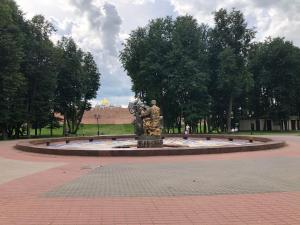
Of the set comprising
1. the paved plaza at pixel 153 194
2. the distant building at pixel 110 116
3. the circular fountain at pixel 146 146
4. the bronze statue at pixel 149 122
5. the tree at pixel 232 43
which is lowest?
the paved plaza at pixel 153 194

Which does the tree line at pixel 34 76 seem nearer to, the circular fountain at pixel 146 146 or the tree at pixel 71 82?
the tree at pixel 71 82

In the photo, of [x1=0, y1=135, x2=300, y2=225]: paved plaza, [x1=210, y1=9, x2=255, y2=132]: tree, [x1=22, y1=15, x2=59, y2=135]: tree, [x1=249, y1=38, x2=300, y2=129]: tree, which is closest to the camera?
[x1=0, y1=135, x2=300, y2=225]: paved plaza

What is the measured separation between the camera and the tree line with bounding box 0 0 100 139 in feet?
136

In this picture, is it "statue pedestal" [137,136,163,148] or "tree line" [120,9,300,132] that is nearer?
"statue pedestal" [137,136,163,148]

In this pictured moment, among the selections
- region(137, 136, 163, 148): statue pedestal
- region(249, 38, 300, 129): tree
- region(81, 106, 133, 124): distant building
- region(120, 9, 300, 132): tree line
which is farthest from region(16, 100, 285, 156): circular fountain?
region(81, 106, 133, 124): distant building

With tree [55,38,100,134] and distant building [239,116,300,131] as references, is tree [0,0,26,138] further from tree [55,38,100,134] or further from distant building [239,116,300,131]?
distant building [239,116,300,131]

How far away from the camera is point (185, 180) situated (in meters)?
11.7

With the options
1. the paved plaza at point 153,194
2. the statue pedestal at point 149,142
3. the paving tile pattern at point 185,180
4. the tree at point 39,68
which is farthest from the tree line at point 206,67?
the paved plaza at point 153,194

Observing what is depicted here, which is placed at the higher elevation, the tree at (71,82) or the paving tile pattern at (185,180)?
the tree at (71,82)

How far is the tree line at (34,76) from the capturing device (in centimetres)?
4150

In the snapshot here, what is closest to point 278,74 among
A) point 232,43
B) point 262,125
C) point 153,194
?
point 232,43

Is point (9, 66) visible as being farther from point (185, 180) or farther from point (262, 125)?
point (262, 125)

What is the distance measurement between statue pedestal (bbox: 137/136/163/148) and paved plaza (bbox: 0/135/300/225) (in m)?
10.4

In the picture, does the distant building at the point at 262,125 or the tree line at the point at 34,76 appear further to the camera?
the distant building at the point at 262,125
